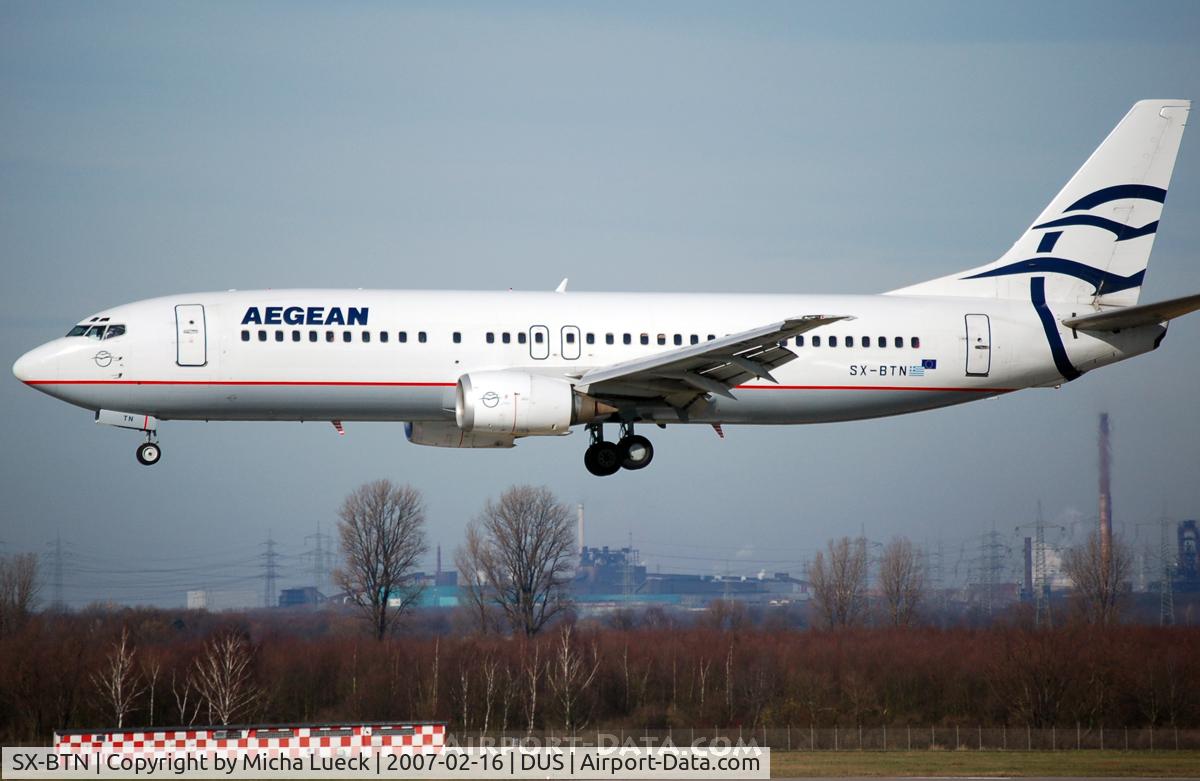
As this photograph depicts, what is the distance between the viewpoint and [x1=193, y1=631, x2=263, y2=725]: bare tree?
62.1m

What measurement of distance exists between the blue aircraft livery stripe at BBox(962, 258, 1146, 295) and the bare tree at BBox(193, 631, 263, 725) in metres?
34.3

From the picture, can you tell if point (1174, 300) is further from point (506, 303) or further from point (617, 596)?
point (617, 596)

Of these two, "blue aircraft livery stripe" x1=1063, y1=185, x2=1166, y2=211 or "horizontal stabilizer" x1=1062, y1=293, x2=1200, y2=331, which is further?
"blue aircraft livery stripe" x1=1063, y1=185, x2=1166, y2=211

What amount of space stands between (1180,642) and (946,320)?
3330 centimetres

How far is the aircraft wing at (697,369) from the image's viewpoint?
34.9 metres

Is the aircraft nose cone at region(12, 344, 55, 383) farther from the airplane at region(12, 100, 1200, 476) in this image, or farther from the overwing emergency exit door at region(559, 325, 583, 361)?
the overwing emergency exit door at region(559, 325, 583, 361)

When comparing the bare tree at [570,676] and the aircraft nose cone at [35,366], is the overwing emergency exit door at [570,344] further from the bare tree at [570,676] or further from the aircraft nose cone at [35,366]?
the bare tree at [570,676]

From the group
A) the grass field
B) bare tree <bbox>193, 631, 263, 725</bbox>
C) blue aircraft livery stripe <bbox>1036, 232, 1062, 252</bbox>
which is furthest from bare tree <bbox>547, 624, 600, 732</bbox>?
blue aircraft livery stripe <bbox>1036, 232, 1062, 252</bbox>

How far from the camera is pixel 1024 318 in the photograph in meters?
41.7

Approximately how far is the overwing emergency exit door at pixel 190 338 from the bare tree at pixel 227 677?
27.4 meters

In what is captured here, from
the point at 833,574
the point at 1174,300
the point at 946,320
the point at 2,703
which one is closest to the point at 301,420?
the point at 946,320

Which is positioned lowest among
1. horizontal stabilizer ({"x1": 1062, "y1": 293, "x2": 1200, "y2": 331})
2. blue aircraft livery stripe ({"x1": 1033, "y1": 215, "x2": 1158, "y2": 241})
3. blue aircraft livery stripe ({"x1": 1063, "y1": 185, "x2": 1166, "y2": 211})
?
horizontal stabilizer ({"x1": 1062, "y1": 293, "x2": 1200, "y2": 331})

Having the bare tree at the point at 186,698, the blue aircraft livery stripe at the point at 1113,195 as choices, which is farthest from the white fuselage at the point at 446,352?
the bare tree at the point at 186,698

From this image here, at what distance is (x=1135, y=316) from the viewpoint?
40.2 meters
